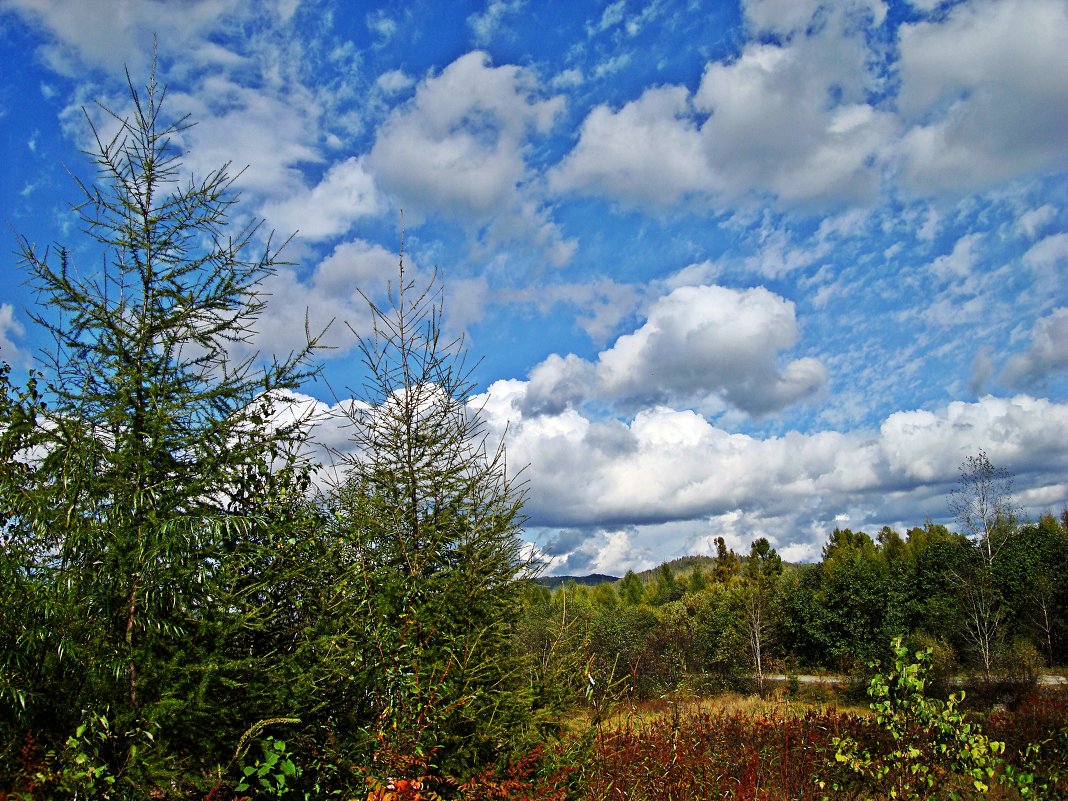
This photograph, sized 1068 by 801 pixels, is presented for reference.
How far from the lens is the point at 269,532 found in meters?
5.54

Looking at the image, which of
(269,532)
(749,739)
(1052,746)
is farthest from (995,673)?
(269,532)

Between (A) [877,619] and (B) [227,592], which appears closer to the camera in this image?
(B) [227,592]

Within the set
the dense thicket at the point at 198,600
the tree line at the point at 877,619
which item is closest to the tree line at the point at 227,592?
the dense thicket at the point at 198,600

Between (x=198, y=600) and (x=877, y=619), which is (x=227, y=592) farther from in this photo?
(x=877, y=619)

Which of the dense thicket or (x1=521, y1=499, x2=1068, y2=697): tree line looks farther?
(x1=521, y1=499, x2=1068, y2=697): tree line

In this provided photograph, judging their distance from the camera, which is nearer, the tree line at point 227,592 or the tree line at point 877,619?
the tree line at point 227,592

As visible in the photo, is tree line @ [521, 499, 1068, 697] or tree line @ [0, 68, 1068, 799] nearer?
tree line @ [0, 68, 1068, 799]

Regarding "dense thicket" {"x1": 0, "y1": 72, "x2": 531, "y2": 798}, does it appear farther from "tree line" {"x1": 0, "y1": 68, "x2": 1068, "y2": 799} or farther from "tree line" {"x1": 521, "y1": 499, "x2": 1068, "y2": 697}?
"tree line" {"x1": 521, "y1": 499, "x2": 1068, "y2": 697}

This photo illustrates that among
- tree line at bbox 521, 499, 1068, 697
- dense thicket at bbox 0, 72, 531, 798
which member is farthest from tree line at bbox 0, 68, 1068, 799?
tree line at bbox 521, 499, 1068, 697

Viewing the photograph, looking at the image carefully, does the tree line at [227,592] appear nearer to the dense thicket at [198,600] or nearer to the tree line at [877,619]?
the dense thicket at [198,600]

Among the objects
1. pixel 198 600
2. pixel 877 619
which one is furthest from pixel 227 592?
pixel 877 619

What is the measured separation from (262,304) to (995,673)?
29217 millimetres

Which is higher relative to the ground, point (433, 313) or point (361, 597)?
point (433, 313)

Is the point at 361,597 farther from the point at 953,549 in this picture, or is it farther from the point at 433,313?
the point at 953,549
